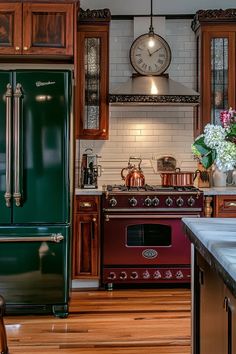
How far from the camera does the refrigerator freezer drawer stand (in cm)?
368

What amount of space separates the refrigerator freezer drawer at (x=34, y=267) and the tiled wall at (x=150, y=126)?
1503 millimetres

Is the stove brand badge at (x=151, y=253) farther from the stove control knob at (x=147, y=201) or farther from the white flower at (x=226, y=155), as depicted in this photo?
the white flower at (x=226, y=155)

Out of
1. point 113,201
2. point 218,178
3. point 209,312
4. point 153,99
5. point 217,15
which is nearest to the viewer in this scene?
point 209,312

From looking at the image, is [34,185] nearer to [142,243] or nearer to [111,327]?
[111,327]

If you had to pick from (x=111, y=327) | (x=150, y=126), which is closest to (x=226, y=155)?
(x=111, y=327)

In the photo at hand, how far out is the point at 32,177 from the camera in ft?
12.1

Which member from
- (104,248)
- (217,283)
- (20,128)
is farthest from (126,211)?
(217,283)

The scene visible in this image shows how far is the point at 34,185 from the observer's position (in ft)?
12.1

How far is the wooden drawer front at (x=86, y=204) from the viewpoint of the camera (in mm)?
4457

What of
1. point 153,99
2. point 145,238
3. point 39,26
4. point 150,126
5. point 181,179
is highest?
point 39,26

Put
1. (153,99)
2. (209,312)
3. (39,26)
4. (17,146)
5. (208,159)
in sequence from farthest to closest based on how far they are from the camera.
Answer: (153,99) → (39,26) → (17,146) → (209,312) → (208,159)

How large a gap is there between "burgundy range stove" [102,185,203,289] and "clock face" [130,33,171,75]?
1.31 metres

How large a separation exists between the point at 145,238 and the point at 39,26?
83.5 inches

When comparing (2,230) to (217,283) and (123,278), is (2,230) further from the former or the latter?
(217,283)
